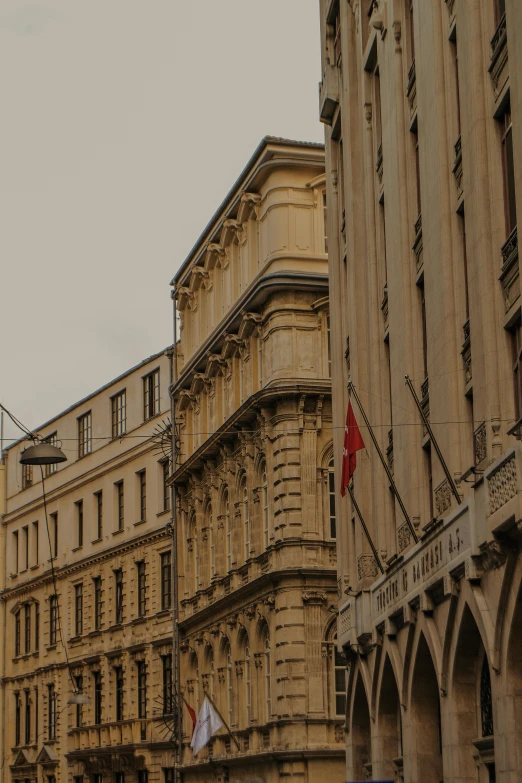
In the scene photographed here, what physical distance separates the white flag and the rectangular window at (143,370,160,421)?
17.7 metres

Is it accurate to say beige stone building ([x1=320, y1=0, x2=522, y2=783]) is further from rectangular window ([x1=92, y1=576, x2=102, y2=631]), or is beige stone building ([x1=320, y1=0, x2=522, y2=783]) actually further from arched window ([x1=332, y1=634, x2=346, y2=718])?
rectangular window ([x1=92, y1=576, x2=102, y2=631])

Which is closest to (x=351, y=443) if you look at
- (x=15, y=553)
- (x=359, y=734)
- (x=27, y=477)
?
(x=359, y=734)

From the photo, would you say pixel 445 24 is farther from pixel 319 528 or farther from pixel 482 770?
pixel 319 528

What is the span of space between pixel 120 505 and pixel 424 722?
128 feet

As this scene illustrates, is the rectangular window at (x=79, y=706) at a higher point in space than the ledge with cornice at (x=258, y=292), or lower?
lower

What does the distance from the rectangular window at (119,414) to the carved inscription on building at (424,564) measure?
3469cm

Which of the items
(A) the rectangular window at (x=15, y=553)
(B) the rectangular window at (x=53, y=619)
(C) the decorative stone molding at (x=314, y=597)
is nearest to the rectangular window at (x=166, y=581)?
(B) the rectangular window at (x=53, y=619)

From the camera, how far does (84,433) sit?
74625mm

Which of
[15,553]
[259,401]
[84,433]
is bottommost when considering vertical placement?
[259,401]

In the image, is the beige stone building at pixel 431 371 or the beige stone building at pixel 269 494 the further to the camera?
the beige stone building at pixel 269 494

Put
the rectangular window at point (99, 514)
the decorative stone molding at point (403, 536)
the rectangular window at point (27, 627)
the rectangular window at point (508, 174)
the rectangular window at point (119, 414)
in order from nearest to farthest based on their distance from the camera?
the rectangular window at point (508, 174), the decorative stone molding at point (403, 536), the rectangular window at point (119, 414), the rectangular window at point (99, 514), the rectangular window at point (27, 627)

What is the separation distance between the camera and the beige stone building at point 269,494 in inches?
1849

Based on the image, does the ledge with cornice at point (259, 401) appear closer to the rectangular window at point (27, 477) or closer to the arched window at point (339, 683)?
the arched window at point (339, 683)

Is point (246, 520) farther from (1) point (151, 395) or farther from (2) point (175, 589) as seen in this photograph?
(1) point (151, 395)
